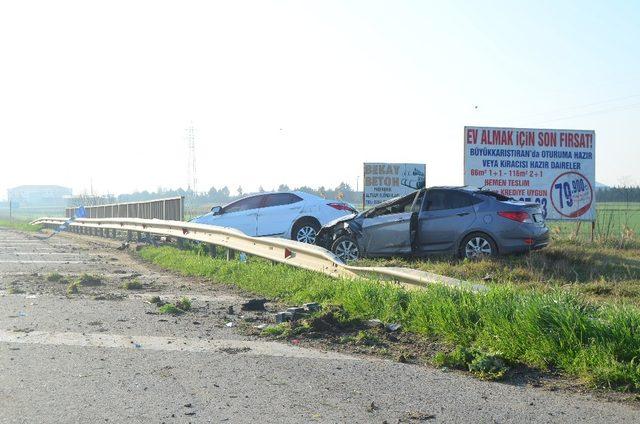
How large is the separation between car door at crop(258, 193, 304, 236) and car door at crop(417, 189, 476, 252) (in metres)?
5.41

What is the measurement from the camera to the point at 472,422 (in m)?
4.91

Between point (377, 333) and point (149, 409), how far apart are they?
3.04 m

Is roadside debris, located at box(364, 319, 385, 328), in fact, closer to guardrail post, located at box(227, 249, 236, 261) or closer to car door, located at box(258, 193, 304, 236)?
guardrail post, located at box(227, 249, 236, 261)

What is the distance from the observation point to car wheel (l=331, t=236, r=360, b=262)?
47.4 feet

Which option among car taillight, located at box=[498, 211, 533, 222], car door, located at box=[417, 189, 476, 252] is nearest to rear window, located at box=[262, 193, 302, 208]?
car door, located at box=[417, 189, 476, 252]

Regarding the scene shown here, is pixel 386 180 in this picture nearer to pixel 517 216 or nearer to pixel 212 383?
pixel 517 216

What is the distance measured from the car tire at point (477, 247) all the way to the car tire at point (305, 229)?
5774mm

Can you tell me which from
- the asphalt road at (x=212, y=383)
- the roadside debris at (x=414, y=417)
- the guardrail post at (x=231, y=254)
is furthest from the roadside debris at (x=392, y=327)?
the guardrail post at (x=231, y=254)

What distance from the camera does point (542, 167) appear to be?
19.9 meters

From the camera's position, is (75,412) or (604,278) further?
(604,278)

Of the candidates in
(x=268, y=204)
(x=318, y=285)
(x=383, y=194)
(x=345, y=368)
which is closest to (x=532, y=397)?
(x=345, y=368)

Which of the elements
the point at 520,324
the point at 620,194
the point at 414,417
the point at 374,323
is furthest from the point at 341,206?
the point at 620,194

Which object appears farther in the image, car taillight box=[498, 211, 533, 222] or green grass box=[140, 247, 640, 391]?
car taillight box=[498, 211, 533, 222]

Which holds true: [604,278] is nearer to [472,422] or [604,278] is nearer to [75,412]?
[472,422]
